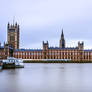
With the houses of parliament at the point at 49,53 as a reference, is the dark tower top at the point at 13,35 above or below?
above

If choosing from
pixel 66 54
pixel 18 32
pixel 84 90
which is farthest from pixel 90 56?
pixel 84 90

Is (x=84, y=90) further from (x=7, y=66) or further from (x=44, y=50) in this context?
(x=44, y=50)

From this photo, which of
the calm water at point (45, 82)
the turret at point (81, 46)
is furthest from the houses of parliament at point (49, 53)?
the calm water at point (45, 82)

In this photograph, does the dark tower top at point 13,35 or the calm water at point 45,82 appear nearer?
the calm water at point 45,82

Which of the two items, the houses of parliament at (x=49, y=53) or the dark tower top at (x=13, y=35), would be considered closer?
the houses of parliament at (x=49, y=53)

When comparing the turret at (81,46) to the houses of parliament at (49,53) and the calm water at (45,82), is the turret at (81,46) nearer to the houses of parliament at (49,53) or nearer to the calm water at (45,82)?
the houses of parliament at (49,53)

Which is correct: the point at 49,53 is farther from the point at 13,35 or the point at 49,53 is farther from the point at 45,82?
the point at 45,82

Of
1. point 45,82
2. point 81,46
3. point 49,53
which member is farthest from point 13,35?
point 45,82

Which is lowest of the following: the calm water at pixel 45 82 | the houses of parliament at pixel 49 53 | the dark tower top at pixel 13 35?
the calm water at pixel 45 82

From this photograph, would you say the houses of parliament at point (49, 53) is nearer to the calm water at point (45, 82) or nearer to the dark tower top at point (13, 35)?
the dark tower top at point (13, 35)

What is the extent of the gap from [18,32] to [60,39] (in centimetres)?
3069

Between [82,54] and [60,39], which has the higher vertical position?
[60,39]

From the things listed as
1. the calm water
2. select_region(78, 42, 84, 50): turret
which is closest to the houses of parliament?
select_region(78, 42, 84, 50): turret

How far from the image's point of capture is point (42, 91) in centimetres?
2002
